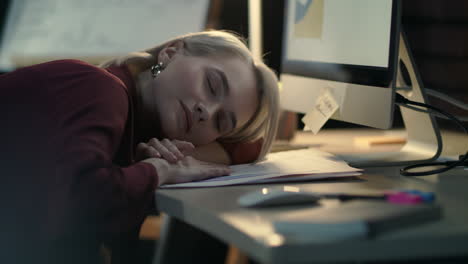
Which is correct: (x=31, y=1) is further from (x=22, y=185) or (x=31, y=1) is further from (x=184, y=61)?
(x=22, y=185)

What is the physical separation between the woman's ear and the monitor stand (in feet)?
1.42

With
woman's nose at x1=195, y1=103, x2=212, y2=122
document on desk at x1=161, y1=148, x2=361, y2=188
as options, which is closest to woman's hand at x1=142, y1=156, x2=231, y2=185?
document on desk at x1=161, y1=148, x2=361, y2=188

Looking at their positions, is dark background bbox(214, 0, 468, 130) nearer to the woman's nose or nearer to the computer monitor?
the computer monitor

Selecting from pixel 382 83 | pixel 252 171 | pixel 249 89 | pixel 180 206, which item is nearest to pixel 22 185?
pixel 180 206

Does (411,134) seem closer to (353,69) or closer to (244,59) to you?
→ (353,69)

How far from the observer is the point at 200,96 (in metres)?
1.14

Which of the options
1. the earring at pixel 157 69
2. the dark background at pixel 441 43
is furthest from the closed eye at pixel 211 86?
the dark background at pixel 441 43

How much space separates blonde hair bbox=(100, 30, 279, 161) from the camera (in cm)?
125

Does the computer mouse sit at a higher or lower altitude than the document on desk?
higher

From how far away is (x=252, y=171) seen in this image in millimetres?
1059

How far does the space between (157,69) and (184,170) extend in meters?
0.33

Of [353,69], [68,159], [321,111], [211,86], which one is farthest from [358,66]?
[68,159]

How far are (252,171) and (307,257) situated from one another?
476 mm

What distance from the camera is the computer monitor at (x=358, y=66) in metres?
1.12
